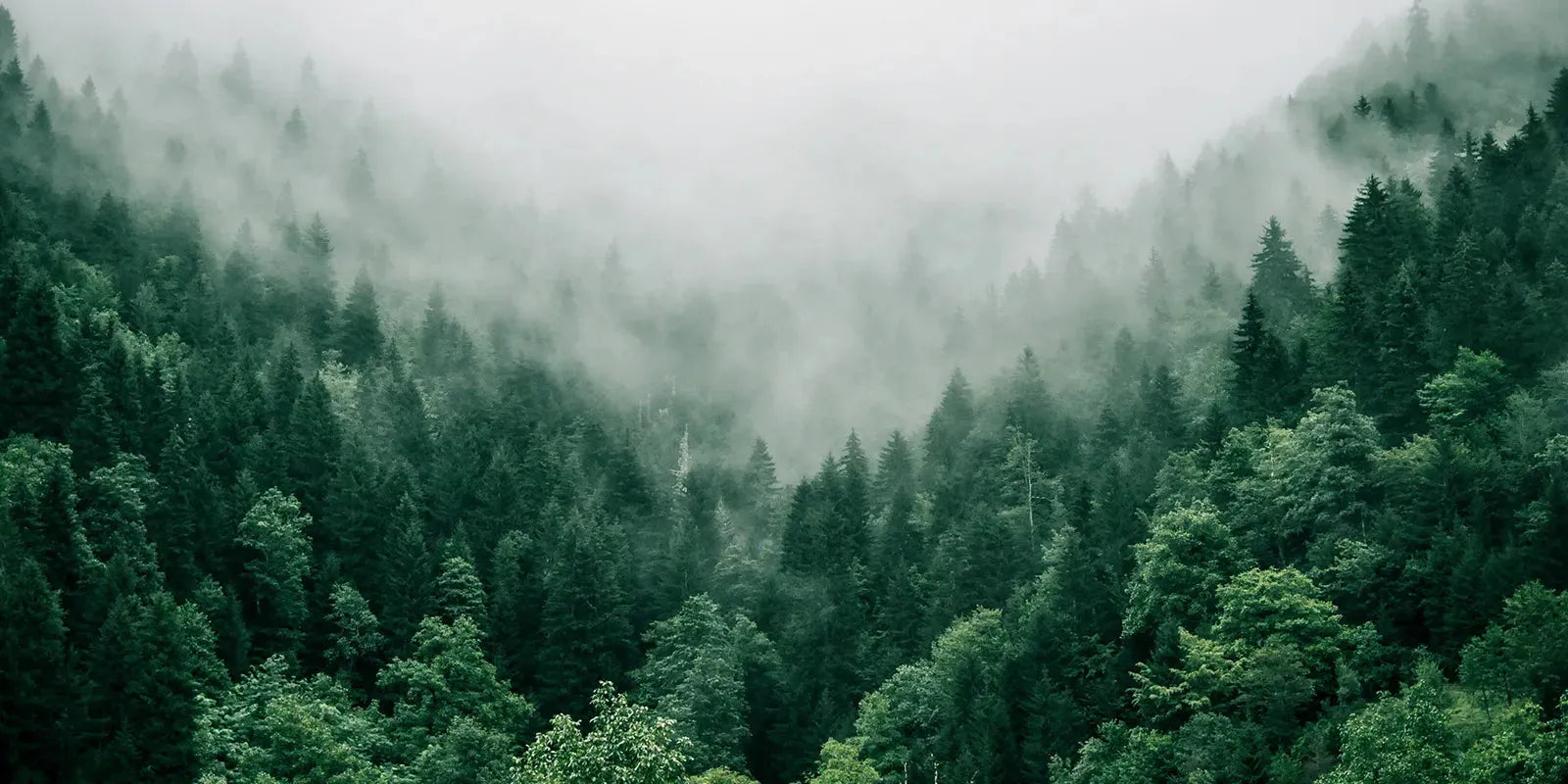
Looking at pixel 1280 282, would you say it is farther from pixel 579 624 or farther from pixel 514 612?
pixel 514 612

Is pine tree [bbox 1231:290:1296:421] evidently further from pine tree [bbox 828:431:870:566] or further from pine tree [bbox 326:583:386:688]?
pine tree [bbox 326:583:386:688]

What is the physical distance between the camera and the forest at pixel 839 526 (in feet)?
227

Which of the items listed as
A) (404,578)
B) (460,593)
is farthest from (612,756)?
(404,578)

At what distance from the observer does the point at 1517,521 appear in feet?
229

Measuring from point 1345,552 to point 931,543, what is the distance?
48.9m

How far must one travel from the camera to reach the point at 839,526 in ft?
407

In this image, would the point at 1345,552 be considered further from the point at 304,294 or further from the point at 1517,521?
the point at 304,294

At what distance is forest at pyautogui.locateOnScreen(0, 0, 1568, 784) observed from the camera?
2721 inches

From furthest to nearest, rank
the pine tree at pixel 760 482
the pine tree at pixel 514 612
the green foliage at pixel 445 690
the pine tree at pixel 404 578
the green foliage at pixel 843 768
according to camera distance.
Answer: the pine tree at pixel 760 482 → the pine tree at pixel 514 612 → the pine tree at pixel 404 578 → the green foliage at pixel 445 690 → the green foliage at pixel 843 768

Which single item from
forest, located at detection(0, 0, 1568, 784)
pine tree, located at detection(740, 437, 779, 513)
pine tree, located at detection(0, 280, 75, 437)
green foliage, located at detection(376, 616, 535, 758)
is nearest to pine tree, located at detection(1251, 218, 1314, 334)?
forest, located at detection(0, 0, 1568, 784)

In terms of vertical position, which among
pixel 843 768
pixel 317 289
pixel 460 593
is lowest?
pixel 843 768

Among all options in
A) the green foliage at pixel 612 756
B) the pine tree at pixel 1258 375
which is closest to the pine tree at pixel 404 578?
the green foliage at pixel 612 756

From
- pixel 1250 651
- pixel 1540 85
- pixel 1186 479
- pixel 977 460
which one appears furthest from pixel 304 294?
pixel 1540 85

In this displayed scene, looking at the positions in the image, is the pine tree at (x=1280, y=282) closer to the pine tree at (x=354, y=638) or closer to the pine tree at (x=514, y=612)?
the pine tree at (x=514, y=612)
